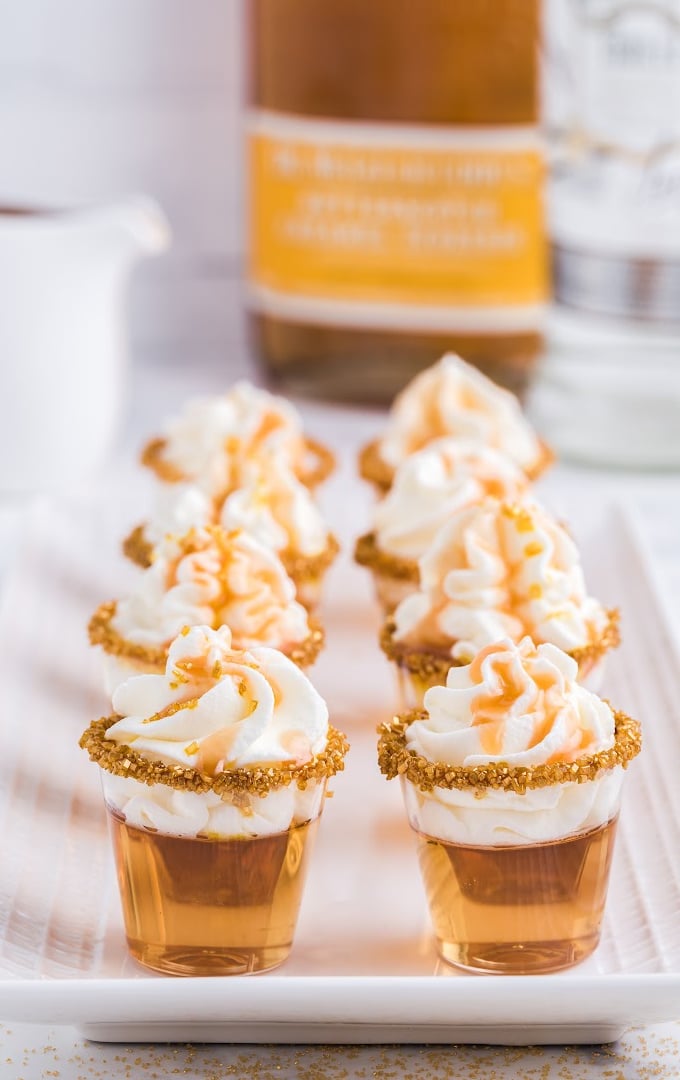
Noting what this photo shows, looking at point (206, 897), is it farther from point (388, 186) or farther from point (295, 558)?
point (388, 186)

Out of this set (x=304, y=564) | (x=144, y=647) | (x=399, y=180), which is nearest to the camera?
(x=144, y=647)

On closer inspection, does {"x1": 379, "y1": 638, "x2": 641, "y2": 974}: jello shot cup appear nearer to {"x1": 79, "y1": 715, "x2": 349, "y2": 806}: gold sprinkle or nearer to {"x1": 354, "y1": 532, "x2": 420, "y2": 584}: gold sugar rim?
{"x1": 79, "y1": 715, "x2": 349, "y2": 806}: gold sprinkle

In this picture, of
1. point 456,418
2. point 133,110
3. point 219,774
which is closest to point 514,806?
point 219,774

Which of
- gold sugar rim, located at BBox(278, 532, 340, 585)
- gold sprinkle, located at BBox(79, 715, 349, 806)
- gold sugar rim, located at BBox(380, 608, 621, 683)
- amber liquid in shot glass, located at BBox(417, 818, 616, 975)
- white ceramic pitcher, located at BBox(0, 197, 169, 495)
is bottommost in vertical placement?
amber liquid in shot glass, located at BBox(417, 818, 616, 975)

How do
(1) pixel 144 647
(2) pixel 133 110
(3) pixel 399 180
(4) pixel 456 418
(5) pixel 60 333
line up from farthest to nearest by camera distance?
(2) pixel 133 110 → (3) pixel 399 180 → (5) pixel 60 333 → (4) pixel 456 418 → (1) pixel 144 647

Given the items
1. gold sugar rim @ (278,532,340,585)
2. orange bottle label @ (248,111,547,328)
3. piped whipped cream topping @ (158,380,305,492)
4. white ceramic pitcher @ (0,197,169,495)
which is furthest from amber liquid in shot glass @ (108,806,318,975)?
orange bottle label @ (248,111,547,328)

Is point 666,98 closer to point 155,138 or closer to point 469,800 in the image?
point 155,138

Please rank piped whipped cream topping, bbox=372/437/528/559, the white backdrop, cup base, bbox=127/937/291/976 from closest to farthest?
1. cup base, bbox=127/937/291/976
2. piped whipped cream topping, bbox=372/437/528/559
3. the white backdrop
